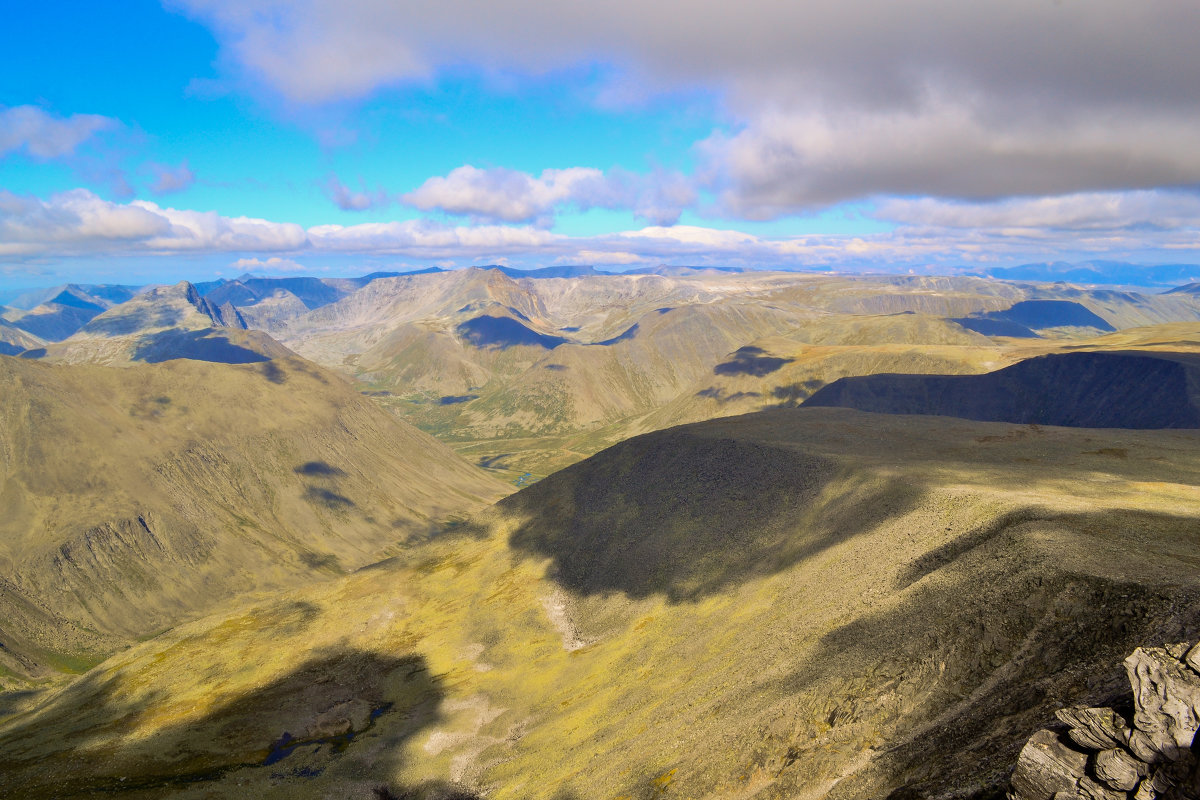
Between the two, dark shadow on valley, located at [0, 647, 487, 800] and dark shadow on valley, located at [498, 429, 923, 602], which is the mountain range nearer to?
dark shadow on valley, located at [0, 647, 487, 800]

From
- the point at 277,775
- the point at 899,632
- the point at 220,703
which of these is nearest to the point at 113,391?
the point at 220,703

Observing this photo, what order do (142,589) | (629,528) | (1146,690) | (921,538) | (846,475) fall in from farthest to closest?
(142,589) → (629,528) → (846,475) → (921,538) → (1146,690)

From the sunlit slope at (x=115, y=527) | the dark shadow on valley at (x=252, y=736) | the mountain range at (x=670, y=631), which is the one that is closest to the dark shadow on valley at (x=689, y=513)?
the mountain range at (x=670, y=631)

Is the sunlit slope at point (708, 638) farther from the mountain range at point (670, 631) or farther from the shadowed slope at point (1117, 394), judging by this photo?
the shadowed slope at point (1117, 394)

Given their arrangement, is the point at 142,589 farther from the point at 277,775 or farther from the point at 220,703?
the point at 277,775

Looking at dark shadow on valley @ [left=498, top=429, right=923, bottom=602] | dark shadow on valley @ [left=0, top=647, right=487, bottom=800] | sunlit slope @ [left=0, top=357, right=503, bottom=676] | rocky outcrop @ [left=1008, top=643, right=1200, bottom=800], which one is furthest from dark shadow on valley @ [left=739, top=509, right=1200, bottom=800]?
sunlit slope @ [left=0, top=357, right=503, bottom=676]

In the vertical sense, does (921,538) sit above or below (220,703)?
above

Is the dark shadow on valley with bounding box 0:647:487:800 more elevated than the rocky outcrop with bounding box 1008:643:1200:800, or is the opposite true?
the rocky outcrop with bounding box 1008:643:1200:800
